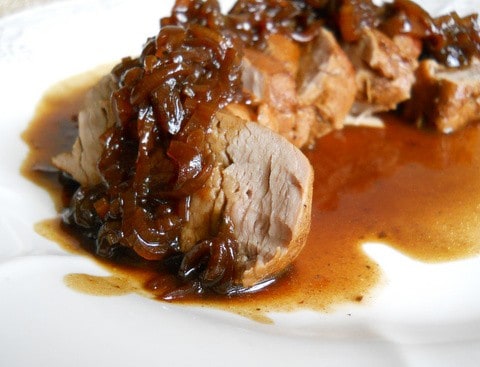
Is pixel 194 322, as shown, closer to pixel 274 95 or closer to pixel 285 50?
pixel 274 95

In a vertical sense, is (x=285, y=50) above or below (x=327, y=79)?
above

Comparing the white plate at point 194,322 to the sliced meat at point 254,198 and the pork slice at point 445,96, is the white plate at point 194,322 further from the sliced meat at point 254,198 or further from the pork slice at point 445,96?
the pork slice at point 445,96

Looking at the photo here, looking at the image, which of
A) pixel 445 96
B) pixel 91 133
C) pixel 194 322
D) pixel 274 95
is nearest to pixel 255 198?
pixel 194 322

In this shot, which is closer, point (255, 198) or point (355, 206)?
point (255, 198)

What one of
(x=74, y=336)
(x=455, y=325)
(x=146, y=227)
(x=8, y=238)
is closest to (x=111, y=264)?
(x=146, y=227)

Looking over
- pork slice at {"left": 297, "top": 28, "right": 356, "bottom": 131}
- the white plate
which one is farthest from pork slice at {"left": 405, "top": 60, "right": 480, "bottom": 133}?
the white plate

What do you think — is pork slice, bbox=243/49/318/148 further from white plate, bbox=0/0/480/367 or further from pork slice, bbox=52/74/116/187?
white plate, bbox=0/0/480/367

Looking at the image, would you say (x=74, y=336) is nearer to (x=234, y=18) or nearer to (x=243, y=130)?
(x=243, y=130)
